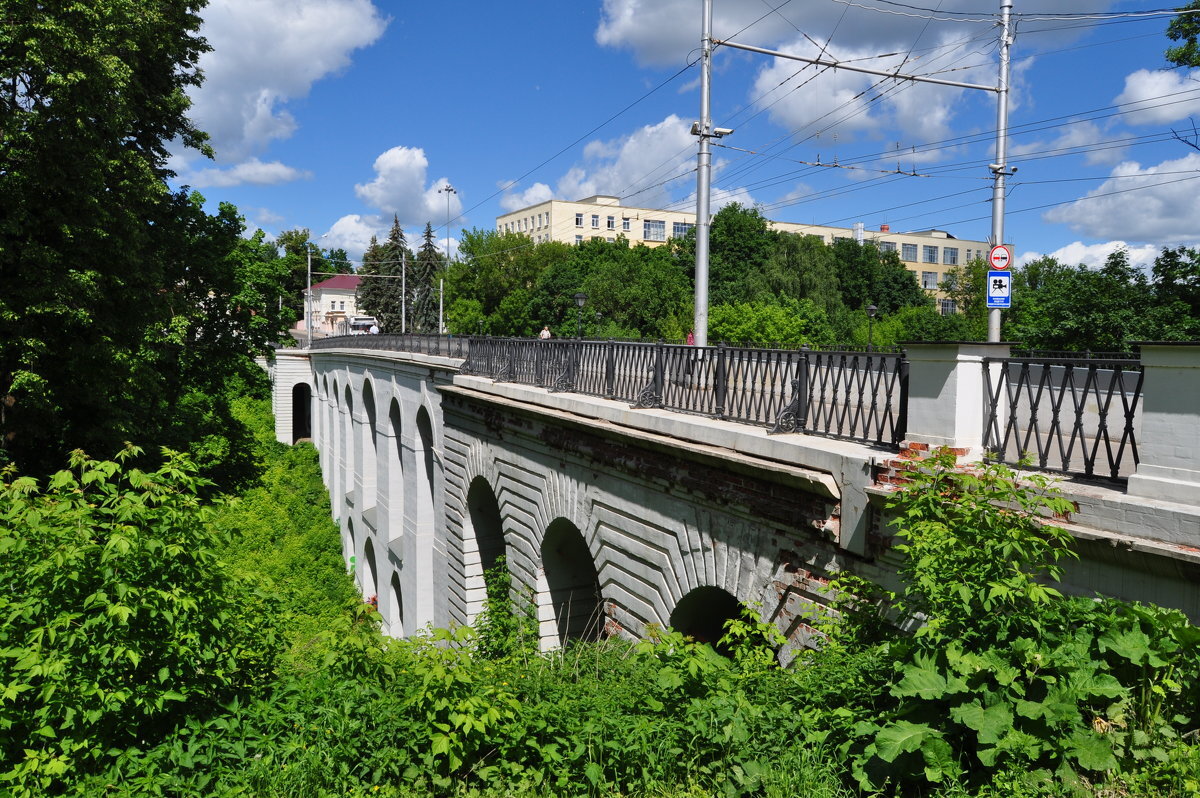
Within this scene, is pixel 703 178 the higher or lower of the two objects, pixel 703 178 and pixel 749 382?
the higher

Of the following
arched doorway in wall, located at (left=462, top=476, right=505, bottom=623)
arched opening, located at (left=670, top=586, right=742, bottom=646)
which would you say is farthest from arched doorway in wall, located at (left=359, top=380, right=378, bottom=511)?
arched opening, located at (left=670, top=586, right=742, bottom=646)

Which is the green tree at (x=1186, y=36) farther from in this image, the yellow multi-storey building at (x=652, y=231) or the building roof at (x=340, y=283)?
the building roof at (x=340, y=283)

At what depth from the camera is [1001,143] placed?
49.9 feet

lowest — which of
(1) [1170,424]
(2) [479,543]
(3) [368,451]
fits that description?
(3) [368,451]

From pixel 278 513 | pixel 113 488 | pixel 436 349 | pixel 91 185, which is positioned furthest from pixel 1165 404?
pixel 278 513

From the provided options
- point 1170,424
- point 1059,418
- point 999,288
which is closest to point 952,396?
point 1059,418

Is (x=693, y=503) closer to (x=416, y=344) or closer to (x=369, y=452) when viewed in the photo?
(x=416, y=344)

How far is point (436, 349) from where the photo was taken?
21469mm

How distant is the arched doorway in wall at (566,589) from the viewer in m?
12.6

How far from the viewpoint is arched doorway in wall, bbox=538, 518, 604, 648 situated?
41.5 feet

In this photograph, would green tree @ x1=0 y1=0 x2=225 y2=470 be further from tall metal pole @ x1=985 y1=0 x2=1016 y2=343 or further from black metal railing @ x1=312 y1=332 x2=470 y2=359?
tall metal pole @ x1=985 y1=0 x2=1016 y2=343

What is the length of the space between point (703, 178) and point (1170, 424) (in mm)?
8140

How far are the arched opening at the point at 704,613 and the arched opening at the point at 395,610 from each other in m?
16.9

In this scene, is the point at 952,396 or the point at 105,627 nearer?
the point at 105,627
